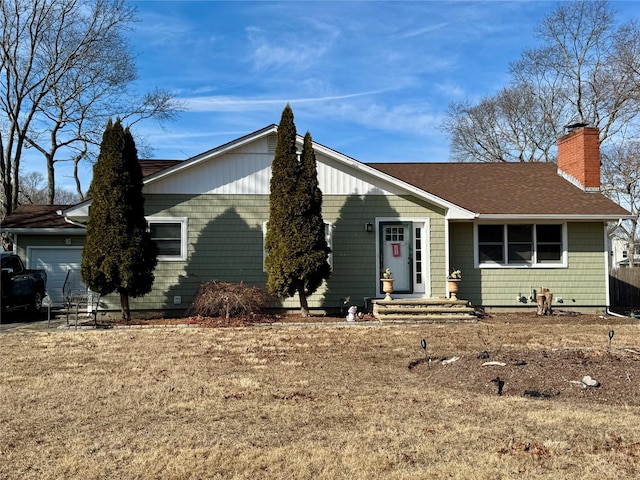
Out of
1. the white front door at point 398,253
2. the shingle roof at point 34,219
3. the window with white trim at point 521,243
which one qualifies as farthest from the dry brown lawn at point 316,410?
the shingle roof at point 34,219

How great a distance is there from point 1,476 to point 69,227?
13.8 metres

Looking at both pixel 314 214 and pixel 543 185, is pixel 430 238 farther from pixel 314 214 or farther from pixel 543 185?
pixel 543 185

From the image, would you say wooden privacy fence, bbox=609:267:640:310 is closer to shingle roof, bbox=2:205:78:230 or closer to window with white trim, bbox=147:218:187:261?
window with white trim, bbox=147:218:187:261

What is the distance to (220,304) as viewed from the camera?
12.5m

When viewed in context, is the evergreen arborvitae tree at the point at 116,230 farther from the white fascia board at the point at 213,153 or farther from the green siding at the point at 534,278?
the green siding at the point at 534,278

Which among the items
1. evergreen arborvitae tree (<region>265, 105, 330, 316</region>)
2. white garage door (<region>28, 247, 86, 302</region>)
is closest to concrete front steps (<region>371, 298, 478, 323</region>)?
evergreen arborvitae tree (<region>265, 105, 330, 316</region>)

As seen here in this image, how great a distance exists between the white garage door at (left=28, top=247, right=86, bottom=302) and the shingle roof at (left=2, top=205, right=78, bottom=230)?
75 cm

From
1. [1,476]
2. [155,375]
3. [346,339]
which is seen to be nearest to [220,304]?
[346,339]

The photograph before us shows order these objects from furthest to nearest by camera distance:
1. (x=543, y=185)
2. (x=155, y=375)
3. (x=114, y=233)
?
(x=543, y=185) → (x=114, y=233) → (x=155, y=375)

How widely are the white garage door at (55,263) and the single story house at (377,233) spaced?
310cm

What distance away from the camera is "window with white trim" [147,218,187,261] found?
1378 centimetres

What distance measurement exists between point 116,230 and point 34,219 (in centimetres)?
627

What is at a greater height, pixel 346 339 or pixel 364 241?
pixel 364 241

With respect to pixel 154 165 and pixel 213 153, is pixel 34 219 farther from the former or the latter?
pixel 213 153
